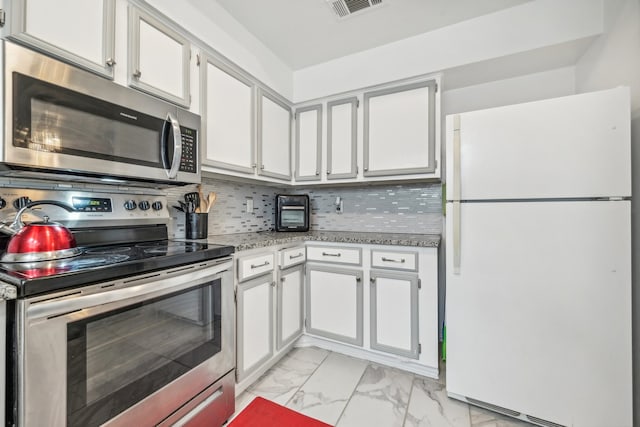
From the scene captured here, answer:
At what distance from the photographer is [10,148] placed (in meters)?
0.89

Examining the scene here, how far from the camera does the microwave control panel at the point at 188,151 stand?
145 cm

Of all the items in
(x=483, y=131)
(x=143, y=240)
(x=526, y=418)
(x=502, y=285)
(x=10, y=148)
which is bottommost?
(x=526, y=418)

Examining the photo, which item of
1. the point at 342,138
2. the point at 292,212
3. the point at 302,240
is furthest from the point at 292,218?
the point at 342,138

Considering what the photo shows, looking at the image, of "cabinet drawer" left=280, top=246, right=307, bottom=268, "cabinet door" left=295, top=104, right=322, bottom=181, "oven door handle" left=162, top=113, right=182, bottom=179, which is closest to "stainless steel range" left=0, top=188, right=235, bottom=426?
"oven door handle" left=162, top=113, right=182, bottom=179

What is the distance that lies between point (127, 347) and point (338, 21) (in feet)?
7.21

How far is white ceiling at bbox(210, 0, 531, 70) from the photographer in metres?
1.72

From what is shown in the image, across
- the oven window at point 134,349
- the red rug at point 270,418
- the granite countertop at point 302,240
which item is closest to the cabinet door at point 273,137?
the granite countertop at point 302,240

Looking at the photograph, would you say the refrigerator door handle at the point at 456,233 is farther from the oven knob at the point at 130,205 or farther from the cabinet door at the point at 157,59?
the oven knob at the point at 130,205

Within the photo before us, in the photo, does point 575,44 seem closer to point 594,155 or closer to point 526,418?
point 594,155

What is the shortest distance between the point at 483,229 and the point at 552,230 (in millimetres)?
296

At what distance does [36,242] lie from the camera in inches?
36.9

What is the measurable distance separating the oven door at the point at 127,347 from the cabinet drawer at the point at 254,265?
0.51 feet

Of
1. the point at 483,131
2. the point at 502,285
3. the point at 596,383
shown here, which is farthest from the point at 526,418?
the point at 483,131

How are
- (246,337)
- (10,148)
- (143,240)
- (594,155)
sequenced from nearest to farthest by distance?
(10,148), (594,155), (143,240), (246,337)
